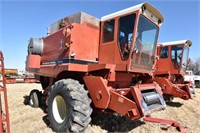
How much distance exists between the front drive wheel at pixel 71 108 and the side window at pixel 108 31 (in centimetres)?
155

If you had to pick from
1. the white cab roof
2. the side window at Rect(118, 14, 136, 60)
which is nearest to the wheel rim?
the side window at Rect(118, 14, 136, 60)

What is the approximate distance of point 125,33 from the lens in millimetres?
4613

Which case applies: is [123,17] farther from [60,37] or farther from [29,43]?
[29,43]

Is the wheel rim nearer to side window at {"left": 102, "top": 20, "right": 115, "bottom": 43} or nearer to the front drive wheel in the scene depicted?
the front drive wheel

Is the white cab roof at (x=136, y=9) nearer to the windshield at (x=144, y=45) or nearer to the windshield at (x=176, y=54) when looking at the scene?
the windshield at (x=144, y=45)

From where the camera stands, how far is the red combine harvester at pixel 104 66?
13.0ft

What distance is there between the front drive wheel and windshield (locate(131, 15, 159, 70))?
1.51m

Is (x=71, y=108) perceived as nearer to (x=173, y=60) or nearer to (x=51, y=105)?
(x=51, y=105)

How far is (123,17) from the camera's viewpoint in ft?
15.1

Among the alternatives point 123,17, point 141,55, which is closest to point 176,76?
point 141,55

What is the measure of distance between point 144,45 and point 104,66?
1423 mm

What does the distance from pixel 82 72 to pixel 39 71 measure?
8.38ft

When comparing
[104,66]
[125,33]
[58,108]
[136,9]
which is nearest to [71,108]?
[58,108]

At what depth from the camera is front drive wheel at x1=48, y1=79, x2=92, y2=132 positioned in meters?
3.82
